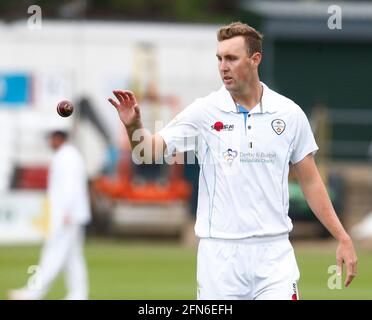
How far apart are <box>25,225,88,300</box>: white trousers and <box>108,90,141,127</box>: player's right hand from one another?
9.30 m

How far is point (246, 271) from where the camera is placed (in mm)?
8602

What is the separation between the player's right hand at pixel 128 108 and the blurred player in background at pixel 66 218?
9.43 meters

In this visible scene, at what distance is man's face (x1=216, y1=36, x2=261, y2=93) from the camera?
8547mm

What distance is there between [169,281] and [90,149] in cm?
1107

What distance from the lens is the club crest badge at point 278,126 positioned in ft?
28.6

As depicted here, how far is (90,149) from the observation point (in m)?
31.2

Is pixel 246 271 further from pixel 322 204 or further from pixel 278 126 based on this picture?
pixel 278 126

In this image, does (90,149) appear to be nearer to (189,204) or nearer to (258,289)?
(189,204)

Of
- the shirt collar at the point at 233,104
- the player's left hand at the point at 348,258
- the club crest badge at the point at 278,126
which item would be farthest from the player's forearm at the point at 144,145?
the player's left hand at the point at 348,258

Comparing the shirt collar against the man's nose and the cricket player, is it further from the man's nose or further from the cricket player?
the man's nose

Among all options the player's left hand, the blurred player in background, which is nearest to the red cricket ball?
the player's left hand

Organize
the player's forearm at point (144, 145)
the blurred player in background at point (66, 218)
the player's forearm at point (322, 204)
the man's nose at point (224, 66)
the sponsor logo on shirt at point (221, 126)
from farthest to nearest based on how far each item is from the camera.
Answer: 1. the blurred player in background at point (66, 218)
2. the player's forearm at point (322, 204)
3. the sponsor logo on shirt at point (221, 126)
4. the man's nose at point (224, 66)
5. the player's forearm at point (144, 145)

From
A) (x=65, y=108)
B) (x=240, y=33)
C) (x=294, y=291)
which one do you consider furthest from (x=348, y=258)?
(x=65, y=108)

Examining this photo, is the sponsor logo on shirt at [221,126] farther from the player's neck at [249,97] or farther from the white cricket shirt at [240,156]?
the player's neck at [249,97]
